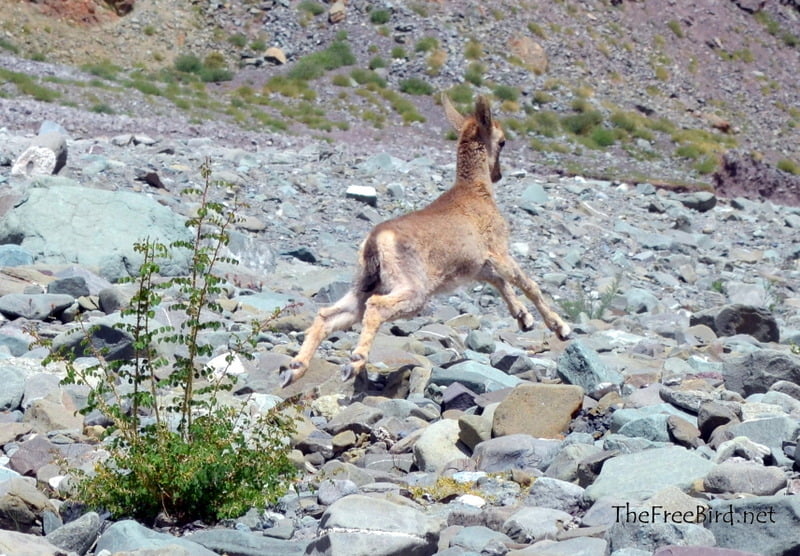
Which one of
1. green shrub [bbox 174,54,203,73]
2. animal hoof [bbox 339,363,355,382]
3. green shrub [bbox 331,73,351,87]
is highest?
animal hoof [bbox 339,363,355,382]

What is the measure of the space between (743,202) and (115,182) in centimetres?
1586

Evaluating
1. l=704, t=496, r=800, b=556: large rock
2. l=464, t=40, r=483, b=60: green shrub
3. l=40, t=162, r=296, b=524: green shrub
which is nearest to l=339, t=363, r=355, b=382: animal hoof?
l=40, t=162, r=296, b=524: green shrub

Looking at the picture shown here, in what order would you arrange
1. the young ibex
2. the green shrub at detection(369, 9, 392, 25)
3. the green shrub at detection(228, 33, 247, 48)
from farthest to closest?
the green shrub at detection(228, 33, 247, 48) → the green shrub at detection(369, 9, 392, 25) → the young ibex

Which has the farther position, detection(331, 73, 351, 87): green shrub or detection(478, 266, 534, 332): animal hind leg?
detection(331, 73, 351, 87): green shrub

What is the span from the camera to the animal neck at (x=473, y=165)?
34.1ft

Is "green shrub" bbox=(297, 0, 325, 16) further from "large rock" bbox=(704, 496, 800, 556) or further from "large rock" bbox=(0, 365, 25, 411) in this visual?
"large rock" bbox=(704, 496, 800, 556)

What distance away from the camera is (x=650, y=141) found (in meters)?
39.6

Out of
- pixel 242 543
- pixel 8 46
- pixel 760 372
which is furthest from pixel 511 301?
pixel 8 46

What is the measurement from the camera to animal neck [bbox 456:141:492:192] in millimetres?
10406

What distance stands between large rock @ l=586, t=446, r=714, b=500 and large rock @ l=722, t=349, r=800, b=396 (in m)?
2.47

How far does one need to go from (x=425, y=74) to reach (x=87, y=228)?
29619 millimetres

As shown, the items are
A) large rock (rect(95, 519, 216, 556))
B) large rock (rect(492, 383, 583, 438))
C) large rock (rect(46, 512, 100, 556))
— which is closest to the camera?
large rock (rect(95, 519, 216, 556))

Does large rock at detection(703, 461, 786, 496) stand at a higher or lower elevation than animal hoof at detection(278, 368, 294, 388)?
higher

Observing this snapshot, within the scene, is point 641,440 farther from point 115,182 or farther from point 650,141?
point 650,141
